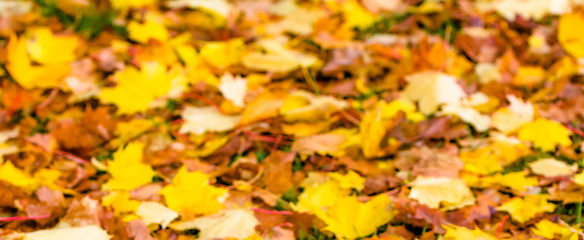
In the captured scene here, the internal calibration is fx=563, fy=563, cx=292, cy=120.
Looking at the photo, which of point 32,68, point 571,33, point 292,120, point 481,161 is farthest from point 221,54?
point 571,33

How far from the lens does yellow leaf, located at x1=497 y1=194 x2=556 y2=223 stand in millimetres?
1205

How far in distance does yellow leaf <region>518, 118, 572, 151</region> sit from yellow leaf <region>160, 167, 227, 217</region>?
2.56ft

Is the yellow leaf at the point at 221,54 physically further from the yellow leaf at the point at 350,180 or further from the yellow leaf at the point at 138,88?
the yellow leaf at the point at 350,180

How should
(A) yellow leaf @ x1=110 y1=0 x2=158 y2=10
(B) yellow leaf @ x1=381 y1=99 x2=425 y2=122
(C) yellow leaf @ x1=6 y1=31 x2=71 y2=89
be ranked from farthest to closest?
(A) yellow leaf @ x1=110 y1=0 x2=158 y2=10 < (C) yellow leaf @ x1=6 y1=31 x2=71 y2=89 < (B) yellow leaf @ x1=381 y1=99 x2=425 y2=122

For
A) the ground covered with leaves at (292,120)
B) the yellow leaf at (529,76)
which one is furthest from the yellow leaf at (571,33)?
the yellow leaf at (529,76)

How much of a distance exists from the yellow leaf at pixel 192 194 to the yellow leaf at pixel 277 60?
0.59 m

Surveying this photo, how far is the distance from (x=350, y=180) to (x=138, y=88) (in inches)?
27.9

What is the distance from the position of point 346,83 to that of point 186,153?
56 cm

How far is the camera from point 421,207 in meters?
1.18

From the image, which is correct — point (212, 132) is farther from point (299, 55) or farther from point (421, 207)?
point (421, 207)

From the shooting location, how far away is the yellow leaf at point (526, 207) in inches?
47.4

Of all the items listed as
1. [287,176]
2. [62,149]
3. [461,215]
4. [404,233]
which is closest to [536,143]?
[461,215]

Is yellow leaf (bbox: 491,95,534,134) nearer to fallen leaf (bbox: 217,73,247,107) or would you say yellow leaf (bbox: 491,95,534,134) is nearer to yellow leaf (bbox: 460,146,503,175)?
yellow leaf (bbox: 460,146,503,175)

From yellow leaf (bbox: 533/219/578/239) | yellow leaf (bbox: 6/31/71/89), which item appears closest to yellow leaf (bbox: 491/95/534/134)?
yellow leaf (bbox: 533/219/578/239)
